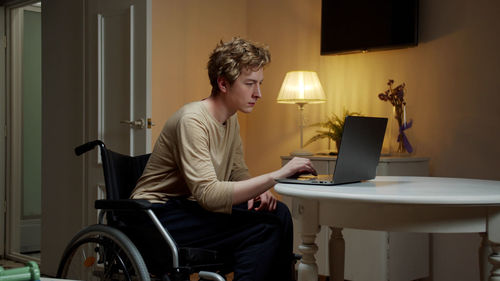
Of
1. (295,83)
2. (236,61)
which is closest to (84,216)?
(295,83)

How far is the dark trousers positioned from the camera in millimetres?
1663

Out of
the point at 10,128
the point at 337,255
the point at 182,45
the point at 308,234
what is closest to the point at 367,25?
the point at 182,45

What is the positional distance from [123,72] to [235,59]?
4.93 feet

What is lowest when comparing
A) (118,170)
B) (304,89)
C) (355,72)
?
(118,170)

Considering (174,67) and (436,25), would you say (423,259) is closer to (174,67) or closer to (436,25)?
(436,25)

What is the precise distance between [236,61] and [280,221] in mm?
554

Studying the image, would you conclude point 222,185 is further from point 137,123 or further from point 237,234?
point 137,123

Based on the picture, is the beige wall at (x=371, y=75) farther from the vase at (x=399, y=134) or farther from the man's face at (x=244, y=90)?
the man's face at (x=244, y=90)

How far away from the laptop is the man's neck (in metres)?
0.36

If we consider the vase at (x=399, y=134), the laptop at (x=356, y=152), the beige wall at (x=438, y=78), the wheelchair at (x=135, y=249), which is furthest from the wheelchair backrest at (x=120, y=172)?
the beige wall at (x=438, y=78)

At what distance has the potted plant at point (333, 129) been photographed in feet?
10.9

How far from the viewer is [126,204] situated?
170 centimetres

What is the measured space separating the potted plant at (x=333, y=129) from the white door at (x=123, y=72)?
1074 millimetres

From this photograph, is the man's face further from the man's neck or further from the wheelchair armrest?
the wheelchair armrest
